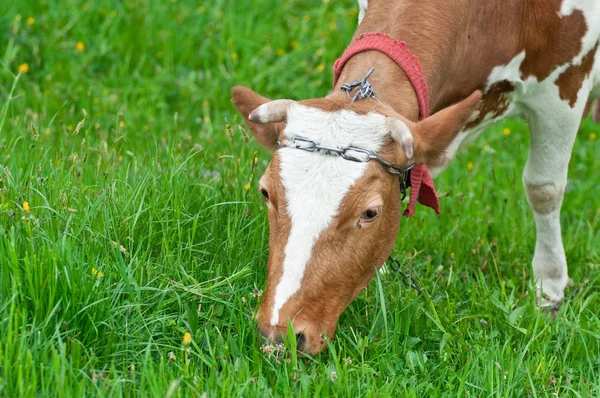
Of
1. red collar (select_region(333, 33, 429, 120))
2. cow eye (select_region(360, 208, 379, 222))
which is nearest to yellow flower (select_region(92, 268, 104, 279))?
cow eye (select_region(360, 208, 379, 222))

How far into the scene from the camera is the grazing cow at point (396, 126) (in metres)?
3.36

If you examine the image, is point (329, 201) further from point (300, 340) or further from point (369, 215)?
point (300, 340)

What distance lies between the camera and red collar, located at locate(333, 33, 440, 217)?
3.79 metres

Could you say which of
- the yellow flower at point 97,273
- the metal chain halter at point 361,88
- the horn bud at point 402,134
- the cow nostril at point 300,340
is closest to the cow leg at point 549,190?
the metal chain halter at point 361,88

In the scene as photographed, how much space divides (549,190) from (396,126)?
1869 millimetres

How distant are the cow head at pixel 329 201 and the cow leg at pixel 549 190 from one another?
1.42 m

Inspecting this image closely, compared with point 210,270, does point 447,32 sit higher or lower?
higher

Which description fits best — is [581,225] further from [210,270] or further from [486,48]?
[210,270]

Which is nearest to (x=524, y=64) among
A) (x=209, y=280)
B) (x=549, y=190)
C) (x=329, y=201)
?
(x=549, y=190)

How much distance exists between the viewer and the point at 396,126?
137 inches

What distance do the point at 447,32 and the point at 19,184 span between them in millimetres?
2040

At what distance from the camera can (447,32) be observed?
4.18 m

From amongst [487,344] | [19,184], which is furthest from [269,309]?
[19,184]

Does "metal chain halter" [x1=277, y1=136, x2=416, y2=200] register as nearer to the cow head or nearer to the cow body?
the cow head
